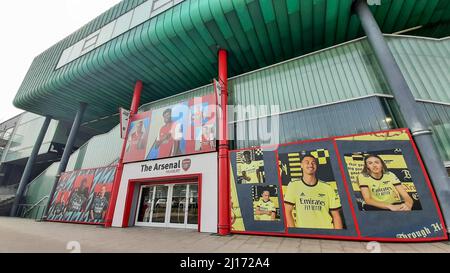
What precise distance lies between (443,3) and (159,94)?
45.1 feet

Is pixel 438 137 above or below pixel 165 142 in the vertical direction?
below

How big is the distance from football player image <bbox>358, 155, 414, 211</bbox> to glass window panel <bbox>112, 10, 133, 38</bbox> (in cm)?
1247

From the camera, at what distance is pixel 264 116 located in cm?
737

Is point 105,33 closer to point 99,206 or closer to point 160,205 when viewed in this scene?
point 99,206

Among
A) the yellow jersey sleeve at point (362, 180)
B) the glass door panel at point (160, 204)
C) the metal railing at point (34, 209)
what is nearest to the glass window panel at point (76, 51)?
the metal railing at point (34, 209)

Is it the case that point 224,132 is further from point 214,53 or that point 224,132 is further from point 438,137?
point 438,137

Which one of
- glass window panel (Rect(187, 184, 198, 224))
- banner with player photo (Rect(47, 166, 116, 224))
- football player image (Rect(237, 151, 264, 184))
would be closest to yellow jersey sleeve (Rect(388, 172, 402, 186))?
football player image (Rect(237, 151, 264, 184))

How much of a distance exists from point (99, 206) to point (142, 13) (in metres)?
10.4

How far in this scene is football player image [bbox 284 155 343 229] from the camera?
5148 mm

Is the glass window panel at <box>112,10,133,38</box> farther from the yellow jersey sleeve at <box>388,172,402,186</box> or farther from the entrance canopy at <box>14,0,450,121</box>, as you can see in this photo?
the yellow jersey sleeve at <box>388,172,402,186</box>

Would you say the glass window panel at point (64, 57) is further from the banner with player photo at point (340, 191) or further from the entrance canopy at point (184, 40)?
the banner with player photo at point (340, 191)

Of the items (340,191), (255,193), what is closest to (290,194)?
(255,193)

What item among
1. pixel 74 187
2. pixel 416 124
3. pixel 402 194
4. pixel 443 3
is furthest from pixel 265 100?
pixel 74 187
